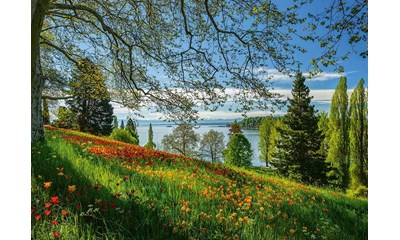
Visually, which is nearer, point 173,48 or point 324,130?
point 324,130

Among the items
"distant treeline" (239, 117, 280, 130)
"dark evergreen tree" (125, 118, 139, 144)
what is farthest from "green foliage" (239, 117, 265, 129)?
"dark evergreen tree" (125, 118, 139, 144)

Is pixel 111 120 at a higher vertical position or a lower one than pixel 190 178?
higher

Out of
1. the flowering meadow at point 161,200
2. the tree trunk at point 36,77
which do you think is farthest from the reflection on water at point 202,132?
the tree trunk at point 36,77

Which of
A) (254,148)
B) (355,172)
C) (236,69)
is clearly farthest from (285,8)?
(355,172)

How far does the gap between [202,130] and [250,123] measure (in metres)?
0.38

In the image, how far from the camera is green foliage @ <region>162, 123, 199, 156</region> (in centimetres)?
268

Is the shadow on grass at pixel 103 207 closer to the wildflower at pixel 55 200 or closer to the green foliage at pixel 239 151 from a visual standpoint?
the wildflower at pixel 55 200

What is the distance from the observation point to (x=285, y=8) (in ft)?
8.79

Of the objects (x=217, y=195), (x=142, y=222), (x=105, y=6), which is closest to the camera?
(x=142, y=222)

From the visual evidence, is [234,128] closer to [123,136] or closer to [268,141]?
[268,141]

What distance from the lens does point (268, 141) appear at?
2676mm

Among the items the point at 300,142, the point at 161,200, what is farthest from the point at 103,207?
the point at 300,142
